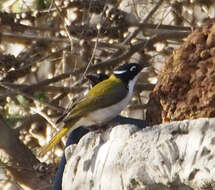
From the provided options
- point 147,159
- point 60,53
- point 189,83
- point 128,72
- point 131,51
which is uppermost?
point 189,83

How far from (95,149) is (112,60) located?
2.64 m

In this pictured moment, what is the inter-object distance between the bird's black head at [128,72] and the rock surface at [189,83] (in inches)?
47.3

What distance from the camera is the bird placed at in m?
5.87

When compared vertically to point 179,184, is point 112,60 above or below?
below

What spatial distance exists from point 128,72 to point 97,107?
1.74 ft

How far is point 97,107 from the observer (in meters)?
5.92

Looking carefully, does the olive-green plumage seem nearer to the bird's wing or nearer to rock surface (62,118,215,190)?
the bird's wing

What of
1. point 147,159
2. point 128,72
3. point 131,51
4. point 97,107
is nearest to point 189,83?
point 147,159

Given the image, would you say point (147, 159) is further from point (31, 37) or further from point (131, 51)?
point (31, 37)

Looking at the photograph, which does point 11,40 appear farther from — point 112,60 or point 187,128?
point 187,128

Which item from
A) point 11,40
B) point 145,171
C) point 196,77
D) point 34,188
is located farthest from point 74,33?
point 145,171

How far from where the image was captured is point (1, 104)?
754 centimetres

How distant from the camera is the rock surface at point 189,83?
4578 millimetres

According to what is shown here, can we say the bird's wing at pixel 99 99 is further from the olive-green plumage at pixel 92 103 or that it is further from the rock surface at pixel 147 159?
the rock surface at pixel 147 159
